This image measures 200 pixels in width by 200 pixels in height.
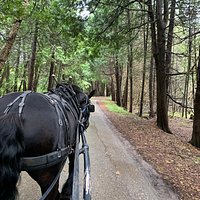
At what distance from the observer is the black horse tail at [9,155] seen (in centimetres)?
283

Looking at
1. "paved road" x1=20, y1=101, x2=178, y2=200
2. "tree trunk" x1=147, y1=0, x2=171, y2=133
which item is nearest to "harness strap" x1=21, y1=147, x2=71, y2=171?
"paved road" x1=20, y1=101, x2=178, y2=200

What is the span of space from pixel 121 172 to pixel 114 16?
8504 mm

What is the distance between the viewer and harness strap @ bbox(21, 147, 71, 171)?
3049 millimetres

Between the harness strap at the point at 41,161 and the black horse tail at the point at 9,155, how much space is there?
120 millimetres

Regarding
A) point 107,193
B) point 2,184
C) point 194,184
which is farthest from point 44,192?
point 194,184

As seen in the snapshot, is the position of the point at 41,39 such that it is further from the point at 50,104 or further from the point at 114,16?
the point at 50,104

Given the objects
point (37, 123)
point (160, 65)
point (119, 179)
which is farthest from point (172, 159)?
point (160, 65)

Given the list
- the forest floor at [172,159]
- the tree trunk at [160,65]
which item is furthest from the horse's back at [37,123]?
the tree trunk at [160,65]

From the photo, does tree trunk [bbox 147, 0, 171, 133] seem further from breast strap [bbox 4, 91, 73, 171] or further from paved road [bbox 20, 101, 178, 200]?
breast strap [bbox 4, 91, 73, 171]

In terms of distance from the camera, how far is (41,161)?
313 centimetres

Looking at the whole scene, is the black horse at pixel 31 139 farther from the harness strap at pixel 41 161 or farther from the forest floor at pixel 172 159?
the forest floor at pixel 172 159

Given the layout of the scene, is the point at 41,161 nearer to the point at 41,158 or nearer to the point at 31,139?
the point at 41,158

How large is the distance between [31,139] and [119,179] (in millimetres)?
3572

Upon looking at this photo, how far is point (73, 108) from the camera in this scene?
4.31 metres
